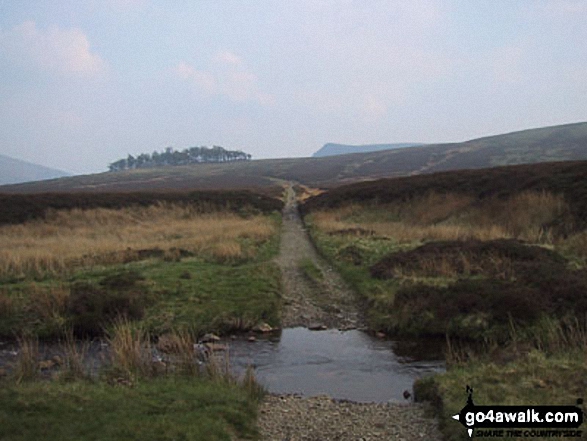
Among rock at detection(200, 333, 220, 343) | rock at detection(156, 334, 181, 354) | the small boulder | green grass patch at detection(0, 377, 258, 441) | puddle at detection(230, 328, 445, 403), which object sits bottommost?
puddle at detection(230, 328, 445, 403)

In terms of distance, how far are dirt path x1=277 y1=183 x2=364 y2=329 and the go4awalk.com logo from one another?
811cm

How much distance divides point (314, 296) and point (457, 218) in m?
18.6

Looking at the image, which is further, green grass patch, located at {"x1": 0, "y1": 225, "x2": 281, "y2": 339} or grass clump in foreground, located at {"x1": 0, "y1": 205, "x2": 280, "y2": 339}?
grass clump in foreground, located at {"x1": 0, "y1": 205, "x2": 280, "y2": 339}

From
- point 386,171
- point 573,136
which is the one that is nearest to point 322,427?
point 386,171

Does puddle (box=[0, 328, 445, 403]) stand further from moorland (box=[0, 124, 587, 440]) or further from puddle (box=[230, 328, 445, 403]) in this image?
moorland (box=[0, 124, 587, 440])

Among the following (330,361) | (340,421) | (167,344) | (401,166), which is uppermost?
(401,166)

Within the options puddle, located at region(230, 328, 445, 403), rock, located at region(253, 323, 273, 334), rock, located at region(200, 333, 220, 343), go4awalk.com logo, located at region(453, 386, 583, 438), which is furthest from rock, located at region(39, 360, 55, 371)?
go4awalk.com logo, located at region(453, 386, 583, 438)

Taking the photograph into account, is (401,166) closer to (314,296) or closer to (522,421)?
(314,296)

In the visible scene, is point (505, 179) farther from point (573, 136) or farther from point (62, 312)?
point (573, 136)

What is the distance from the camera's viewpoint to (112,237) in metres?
34.6

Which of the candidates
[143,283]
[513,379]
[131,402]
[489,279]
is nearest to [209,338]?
[143,283]

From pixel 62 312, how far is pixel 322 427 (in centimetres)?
1072

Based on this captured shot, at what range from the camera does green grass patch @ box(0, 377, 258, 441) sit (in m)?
7.92

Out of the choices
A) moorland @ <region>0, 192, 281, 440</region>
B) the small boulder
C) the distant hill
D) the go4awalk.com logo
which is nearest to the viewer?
the go4awalk.com logo
